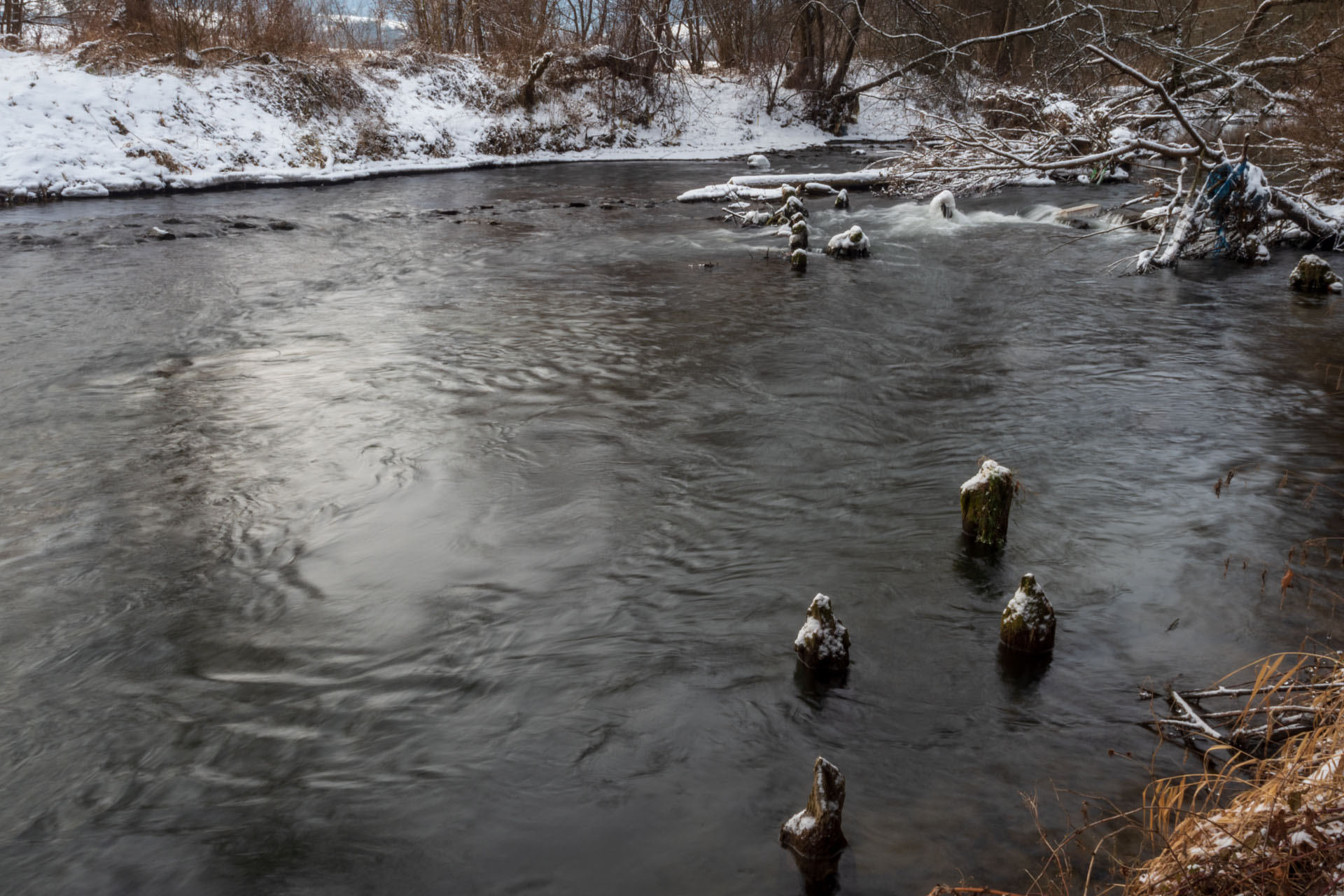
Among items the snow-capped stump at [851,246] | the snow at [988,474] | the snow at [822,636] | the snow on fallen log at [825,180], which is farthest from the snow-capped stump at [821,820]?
the snow on fallen log at [825,180]

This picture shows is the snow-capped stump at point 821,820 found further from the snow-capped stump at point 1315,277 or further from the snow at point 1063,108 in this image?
the snow at point 1063,108

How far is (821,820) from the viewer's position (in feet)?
12.2

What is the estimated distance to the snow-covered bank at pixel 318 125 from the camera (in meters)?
21.4

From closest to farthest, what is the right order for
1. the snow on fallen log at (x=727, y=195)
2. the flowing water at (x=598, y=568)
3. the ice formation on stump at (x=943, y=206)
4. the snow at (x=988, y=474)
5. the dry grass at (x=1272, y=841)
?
the dry grass at (x=1272, y=841) < the flowing water at (x=598, y=568) < the snow at (x=988, y=474) < the ice formation on stump at (x=943, y=206) < the snow on fallen log at (x=727, y=195)

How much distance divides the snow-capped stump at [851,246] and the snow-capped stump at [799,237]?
53 centimetres

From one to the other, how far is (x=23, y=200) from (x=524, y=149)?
14.9 meters

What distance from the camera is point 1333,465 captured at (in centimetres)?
776

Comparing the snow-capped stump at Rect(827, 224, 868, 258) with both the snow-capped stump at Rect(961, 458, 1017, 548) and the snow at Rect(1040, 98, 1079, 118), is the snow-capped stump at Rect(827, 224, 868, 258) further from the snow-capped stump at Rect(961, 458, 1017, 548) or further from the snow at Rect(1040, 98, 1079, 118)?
the snow-capped stump at Rect(961, 458, 1017, 548)

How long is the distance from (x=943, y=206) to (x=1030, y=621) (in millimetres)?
16296

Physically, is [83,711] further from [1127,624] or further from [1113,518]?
[1113,518]

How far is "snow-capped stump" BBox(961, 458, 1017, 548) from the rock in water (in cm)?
181

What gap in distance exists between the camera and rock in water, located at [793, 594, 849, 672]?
16.3 feet

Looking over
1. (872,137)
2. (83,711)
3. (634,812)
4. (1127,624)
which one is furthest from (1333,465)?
(872,137)

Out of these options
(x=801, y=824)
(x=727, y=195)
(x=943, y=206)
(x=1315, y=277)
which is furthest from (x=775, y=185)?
(x=801, y=824)
